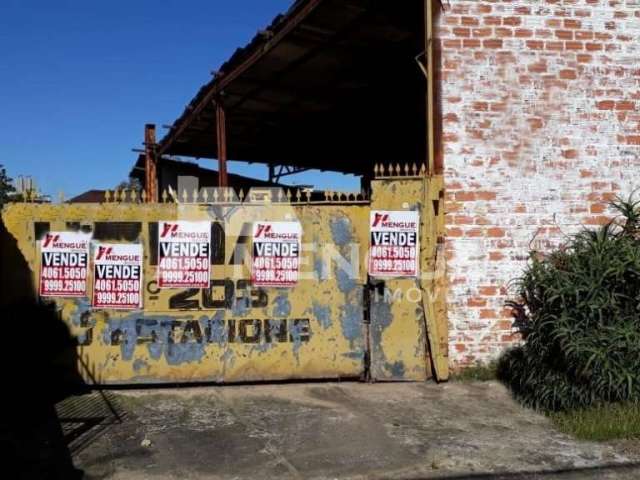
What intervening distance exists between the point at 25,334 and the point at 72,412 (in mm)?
1202

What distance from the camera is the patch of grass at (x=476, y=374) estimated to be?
6.58 metres

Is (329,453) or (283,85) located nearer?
(329,453)

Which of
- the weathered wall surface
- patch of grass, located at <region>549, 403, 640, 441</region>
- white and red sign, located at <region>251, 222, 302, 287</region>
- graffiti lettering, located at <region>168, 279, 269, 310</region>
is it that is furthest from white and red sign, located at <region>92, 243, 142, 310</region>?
patch of grass, located at <region>549, 403, 640, 441</region>

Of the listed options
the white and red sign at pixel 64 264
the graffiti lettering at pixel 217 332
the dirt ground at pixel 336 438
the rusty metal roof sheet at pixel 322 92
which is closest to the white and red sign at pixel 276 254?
the graffiti lettering at pixel 217 332

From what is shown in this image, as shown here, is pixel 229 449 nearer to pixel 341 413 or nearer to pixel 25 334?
pixel 341 413

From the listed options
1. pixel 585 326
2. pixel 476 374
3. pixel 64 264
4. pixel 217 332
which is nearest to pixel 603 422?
pixel 585 326

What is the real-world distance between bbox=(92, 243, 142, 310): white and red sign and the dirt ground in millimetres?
1006

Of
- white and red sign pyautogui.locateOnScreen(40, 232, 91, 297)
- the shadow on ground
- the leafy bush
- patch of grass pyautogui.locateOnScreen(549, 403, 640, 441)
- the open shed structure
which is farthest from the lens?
the open shed structure

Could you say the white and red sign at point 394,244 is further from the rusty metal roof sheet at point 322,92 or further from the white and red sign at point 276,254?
the rusty metal roof sheet at point 322,92

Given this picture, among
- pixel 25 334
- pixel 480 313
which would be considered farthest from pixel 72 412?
pixel 480 313

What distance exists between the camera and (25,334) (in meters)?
6.31

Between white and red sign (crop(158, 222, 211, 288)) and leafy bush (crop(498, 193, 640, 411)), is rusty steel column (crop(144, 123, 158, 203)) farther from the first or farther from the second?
leafy bush (crop(498, 193, 640, 411))

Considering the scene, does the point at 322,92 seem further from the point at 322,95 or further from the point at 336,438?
the point at 336,438

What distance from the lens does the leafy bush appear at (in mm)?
5340
